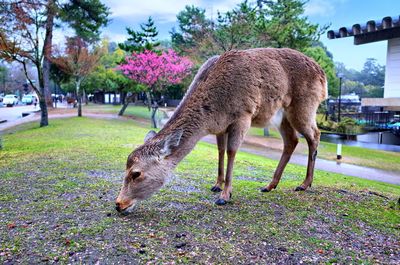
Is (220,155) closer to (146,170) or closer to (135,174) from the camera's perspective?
(146,170)

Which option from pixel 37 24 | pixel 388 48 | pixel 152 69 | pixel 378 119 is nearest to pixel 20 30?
pixel 37 24

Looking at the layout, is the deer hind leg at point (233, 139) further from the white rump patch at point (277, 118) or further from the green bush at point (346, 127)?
the green bush at point (346, 127)

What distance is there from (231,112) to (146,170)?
152cm

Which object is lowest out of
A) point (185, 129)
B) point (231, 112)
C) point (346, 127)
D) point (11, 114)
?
point (346, 127)

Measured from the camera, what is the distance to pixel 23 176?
680 centimetres

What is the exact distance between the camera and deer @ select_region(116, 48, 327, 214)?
412cm

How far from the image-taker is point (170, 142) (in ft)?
13.6

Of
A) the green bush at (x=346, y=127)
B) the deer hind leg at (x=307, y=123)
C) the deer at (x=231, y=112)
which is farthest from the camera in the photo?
the green bush at (x=346, y=127)

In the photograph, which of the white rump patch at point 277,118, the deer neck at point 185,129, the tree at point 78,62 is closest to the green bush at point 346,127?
the tree at point 78,62

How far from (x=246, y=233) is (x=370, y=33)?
16808mm

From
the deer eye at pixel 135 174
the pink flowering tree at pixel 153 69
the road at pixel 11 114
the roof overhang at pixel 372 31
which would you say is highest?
the roof overhang at pixel 372 31

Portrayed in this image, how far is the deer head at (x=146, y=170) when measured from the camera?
402 cm

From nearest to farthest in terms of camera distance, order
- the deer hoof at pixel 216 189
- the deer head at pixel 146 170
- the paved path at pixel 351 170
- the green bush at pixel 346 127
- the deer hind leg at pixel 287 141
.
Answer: the deer head at pixel 146 170
the deer hoof at pixel 216 189
the deer hind leg at pixel 287 141
the paved path at pixel 351 170
the green bush at pixel 346 127

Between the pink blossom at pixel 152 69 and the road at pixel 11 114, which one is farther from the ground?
the pink blossom at pixel 152 69
